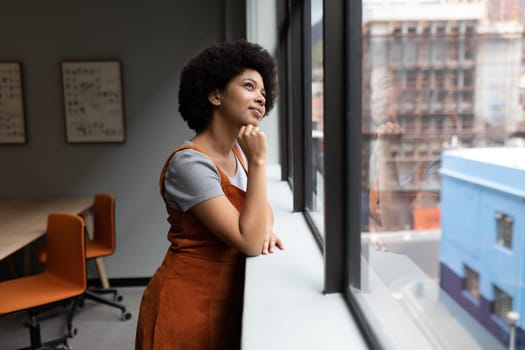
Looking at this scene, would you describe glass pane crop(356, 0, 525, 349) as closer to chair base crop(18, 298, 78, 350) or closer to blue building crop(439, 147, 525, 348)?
blue building crop(439, 147, 525, 348)

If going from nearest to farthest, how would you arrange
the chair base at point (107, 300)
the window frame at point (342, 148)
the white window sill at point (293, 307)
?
1. the white window sill at point (293, 307)
2. the window frame at point (342, 148)
3. the chair base at point (107, 300)

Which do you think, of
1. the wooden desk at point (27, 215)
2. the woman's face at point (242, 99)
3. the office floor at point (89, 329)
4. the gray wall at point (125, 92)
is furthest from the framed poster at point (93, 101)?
the woman's face at point (242, 99)

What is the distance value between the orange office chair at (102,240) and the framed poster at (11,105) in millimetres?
906

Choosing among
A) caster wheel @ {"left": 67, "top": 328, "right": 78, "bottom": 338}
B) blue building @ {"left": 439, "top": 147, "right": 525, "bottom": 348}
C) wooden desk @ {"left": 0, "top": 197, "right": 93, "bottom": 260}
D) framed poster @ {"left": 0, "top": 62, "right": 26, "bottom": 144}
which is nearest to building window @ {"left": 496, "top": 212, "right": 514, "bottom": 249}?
blue building @ {"left": 439, "top": 147, "right": 525, "bottom": 348}

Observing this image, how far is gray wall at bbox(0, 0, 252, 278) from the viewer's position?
11.9 ft

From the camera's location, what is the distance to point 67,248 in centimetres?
258

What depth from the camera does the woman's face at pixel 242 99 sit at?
4.12 ft

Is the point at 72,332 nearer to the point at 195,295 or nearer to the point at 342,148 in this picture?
the point at 195,295

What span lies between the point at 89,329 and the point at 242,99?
241 centimetres

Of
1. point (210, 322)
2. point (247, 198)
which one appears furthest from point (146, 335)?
point (247, 198)

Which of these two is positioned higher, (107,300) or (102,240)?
(102,240)

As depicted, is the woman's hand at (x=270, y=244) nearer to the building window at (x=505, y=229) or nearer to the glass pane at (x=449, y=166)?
the glass pane at (x=449, y=166)

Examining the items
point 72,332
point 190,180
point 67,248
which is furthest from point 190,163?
point 72,332

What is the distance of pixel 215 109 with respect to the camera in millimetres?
1288
